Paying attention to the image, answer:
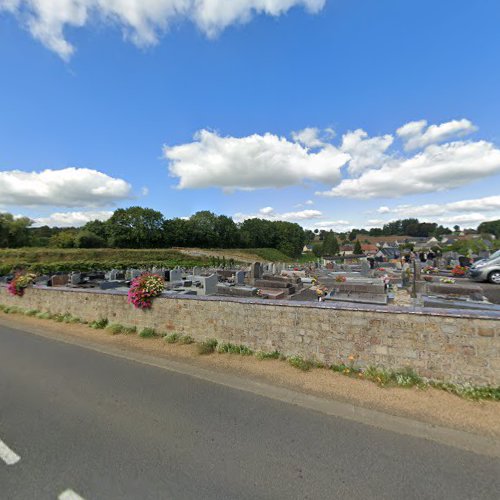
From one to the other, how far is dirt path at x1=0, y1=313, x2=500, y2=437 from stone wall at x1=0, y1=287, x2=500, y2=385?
408 millimetres

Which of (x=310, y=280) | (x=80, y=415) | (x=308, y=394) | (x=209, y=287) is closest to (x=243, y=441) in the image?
(x=308, y=394)

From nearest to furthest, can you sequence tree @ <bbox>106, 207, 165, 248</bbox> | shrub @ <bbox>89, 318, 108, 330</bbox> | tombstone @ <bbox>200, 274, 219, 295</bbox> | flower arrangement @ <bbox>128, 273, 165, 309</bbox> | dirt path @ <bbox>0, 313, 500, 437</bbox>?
dirt path @ <bbox>0, 313, 500, 437</bbox>
flower arrangement @ <bbox>128, 273, 165, 309</bbox>
shrub @ <bbox>89, 318, 108, 330</bbox>
tombstone @ <bbox>200, 274, 219, 295</bbox>
tree @ <bbox>106, 207, 165, 248</bbox>

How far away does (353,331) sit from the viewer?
17.0 feet

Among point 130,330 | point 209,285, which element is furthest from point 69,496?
point 209,285

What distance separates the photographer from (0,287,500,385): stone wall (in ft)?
14.3

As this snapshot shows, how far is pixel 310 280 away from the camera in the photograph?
16.1m

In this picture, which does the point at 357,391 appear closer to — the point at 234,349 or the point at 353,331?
the point at 353,331

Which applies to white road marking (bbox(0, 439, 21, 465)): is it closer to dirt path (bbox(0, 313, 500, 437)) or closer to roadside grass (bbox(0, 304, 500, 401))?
dirt path (bbox(0, 313, 500, 437))

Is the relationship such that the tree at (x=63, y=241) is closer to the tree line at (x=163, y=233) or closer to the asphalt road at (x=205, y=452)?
the tree line at (x=163, y=233)

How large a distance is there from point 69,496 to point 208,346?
4178mm

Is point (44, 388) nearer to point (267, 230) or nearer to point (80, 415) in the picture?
point (80, 415)

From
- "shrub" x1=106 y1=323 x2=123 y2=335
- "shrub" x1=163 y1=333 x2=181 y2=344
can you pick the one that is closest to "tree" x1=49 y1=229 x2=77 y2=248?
"shrub" x1=106 y1=323 x2=123 y2=335

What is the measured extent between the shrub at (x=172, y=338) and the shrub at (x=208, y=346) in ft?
2.75

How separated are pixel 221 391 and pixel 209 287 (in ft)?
23.7
